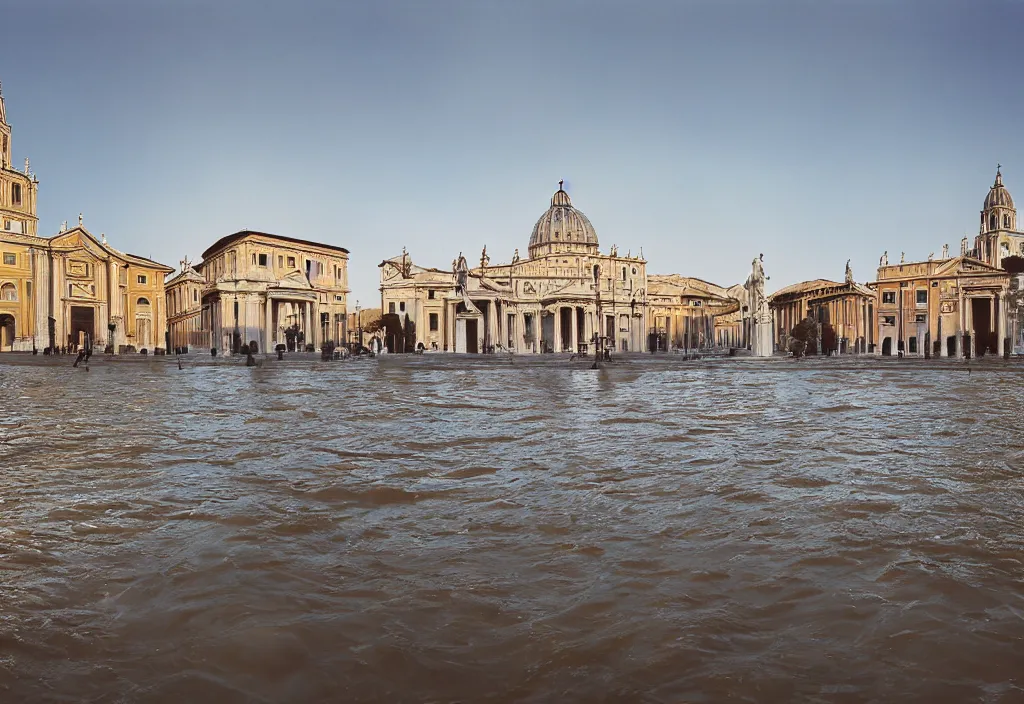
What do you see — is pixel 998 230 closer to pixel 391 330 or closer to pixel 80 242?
pixel 391 330

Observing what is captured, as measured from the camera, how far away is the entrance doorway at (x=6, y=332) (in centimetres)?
Answer: 5122

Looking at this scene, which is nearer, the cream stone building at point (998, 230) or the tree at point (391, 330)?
the tree at point (391, 330)

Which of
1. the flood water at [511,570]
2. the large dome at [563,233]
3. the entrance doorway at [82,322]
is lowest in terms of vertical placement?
the flood water at [511,570]

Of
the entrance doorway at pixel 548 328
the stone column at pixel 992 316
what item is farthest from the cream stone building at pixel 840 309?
the entrance doorway at pixel 548 328

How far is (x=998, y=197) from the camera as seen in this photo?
112 m

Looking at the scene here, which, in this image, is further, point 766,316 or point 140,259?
point 140,259

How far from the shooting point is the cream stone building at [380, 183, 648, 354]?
7438 centimetres

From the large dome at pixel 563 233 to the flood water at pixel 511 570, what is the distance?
299 ft

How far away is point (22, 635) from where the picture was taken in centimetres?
276

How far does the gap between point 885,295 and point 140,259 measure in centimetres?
6799

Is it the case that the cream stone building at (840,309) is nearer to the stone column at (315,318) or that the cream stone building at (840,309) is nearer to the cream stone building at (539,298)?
the cream stone building at (539,298)

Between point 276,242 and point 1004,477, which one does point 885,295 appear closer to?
point 276,242

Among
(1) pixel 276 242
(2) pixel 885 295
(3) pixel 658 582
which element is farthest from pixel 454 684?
(2) pixel 885 295

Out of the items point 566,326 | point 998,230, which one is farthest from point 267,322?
point 998,230
